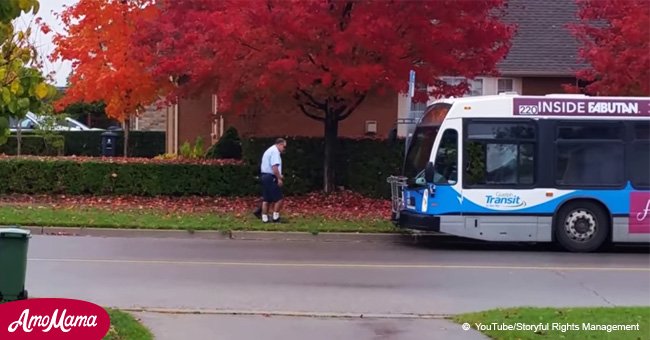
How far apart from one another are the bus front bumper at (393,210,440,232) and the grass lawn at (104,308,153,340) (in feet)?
26.2

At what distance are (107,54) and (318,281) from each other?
1418cm

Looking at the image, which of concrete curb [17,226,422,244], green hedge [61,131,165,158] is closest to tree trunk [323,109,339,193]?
concrete curb [17,226,422,244]

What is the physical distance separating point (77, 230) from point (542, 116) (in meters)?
8.72

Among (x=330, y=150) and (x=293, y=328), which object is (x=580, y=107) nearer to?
(x=330, y=150)

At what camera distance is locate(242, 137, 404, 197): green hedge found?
21750mm

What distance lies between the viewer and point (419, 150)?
16.8 metres

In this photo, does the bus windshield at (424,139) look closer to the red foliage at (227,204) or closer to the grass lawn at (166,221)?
the grass lawn at (166,221)

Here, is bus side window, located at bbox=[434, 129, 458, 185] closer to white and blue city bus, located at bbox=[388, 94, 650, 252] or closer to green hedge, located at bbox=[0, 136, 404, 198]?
white and blue city bus, located at bbox=[388, 94, 650, 252]

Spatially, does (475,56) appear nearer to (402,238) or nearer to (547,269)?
(402,238)

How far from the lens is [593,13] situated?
2055cm

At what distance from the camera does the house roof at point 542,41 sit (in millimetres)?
28234

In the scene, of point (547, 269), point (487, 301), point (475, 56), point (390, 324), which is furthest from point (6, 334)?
point (475, 56)

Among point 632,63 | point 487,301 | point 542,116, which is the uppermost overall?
point 632,63

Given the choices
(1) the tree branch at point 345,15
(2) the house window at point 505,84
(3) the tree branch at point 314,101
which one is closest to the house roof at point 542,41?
(2) the house window at point 505,84
